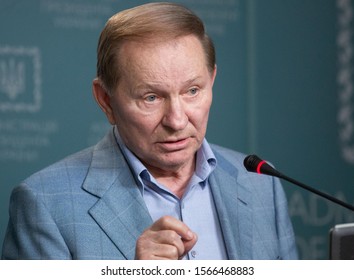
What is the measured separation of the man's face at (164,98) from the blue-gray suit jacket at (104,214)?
0.13 meters

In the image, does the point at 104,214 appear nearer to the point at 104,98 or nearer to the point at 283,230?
the point at 104,98

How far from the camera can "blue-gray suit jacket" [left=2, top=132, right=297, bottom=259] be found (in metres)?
2.10

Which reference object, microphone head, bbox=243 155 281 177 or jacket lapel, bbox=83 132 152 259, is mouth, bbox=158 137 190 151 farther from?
microphone head, bbox=243 155 281 177

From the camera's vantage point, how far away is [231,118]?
4.10 metres

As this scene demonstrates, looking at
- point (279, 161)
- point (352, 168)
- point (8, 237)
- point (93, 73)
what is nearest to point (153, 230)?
point (8, 237)

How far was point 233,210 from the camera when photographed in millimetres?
2289

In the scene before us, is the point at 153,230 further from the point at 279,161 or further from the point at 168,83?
the point at 279,161

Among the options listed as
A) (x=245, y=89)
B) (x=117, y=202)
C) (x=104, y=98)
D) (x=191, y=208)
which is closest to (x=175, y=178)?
(x=191, y=208)

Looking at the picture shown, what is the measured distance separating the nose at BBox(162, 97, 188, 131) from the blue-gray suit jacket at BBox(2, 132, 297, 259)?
0.78 feet

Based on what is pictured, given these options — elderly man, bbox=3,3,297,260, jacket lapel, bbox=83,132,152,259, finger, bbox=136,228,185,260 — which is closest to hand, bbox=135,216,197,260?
finger, bbox=136,228,185,260

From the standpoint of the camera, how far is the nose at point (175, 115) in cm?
210

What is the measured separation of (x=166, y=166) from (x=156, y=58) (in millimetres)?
323
